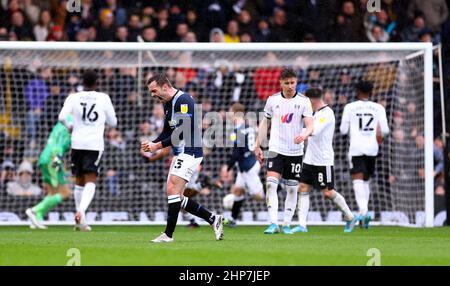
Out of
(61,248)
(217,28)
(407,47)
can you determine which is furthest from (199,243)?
(217,28)

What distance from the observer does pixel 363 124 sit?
16.2 meters

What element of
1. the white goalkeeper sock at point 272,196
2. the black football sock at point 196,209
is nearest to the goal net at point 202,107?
the white goalkeeper sock at point 272,196

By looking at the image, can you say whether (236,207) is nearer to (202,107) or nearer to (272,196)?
(202,107)

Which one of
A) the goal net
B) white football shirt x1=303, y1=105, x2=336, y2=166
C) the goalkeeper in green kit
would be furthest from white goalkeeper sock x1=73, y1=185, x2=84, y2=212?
white football shirt x1=303, y1=105, x2=336, y2=166

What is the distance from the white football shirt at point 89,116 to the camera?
609 inches

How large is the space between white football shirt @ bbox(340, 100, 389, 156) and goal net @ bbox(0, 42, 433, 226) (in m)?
1.37

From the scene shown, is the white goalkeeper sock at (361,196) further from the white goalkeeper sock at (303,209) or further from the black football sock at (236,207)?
the black football sock at (236,207)

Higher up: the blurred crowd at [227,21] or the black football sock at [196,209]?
the blurred crowd at [227,21]

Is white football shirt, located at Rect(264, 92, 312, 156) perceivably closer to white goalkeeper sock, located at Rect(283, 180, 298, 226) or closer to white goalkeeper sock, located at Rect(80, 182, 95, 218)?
white goalkeeper sock, located at Rect(283, 180, 298, 226)

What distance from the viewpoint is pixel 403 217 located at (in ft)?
58.6

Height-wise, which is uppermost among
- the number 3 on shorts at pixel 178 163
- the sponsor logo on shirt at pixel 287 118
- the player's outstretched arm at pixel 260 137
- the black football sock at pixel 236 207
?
the sponsor logo on shirt at pixel 287 118

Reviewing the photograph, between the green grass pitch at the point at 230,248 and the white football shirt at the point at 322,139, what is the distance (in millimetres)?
1066

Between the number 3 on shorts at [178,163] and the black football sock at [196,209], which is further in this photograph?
the black football sock at [196,209]
